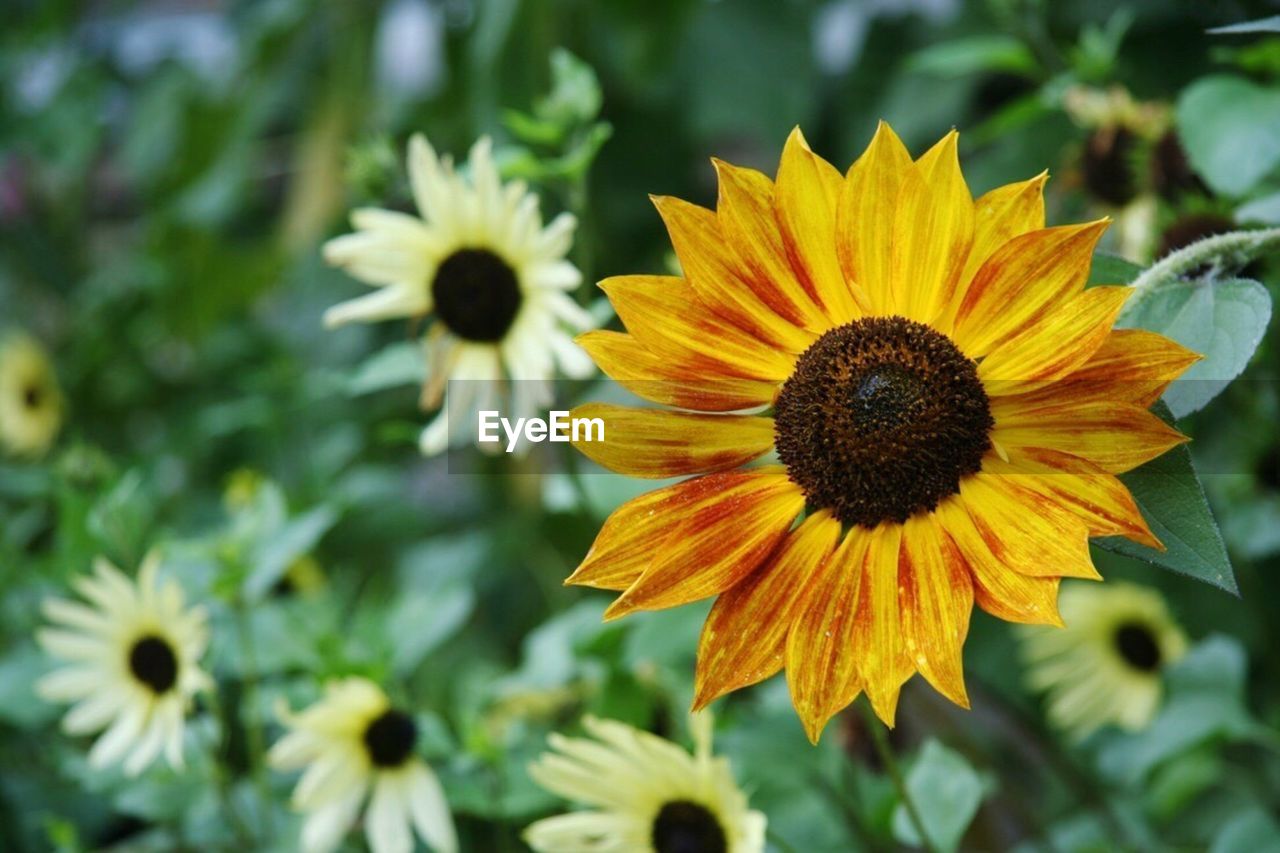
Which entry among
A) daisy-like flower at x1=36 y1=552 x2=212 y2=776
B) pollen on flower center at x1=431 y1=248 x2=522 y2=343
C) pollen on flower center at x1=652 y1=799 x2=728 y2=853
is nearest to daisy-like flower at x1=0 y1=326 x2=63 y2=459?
daisy-like flower at x1=36 y1=552 x2=212 y2=776

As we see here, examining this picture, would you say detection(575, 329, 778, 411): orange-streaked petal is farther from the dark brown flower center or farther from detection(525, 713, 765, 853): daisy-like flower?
the dark brown flower center

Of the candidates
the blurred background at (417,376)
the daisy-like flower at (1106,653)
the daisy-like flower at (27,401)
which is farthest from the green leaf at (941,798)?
the daisy-like flower at (27,401)

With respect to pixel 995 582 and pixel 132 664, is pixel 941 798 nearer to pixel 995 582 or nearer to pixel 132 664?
pixel 995 582

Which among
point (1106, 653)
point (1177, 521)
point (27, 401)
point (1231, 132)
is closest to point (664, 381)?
point (1177, 521)

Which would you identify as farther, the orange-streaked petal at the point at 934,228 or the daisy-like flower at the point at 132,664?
the daisy-like flower at the point at 132,664

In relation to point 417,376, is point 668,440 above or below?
below

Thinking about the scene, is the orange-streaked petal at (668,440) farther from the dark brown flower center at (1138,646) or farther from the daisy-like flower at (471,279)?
the dark brown flower center at (1138,646)
